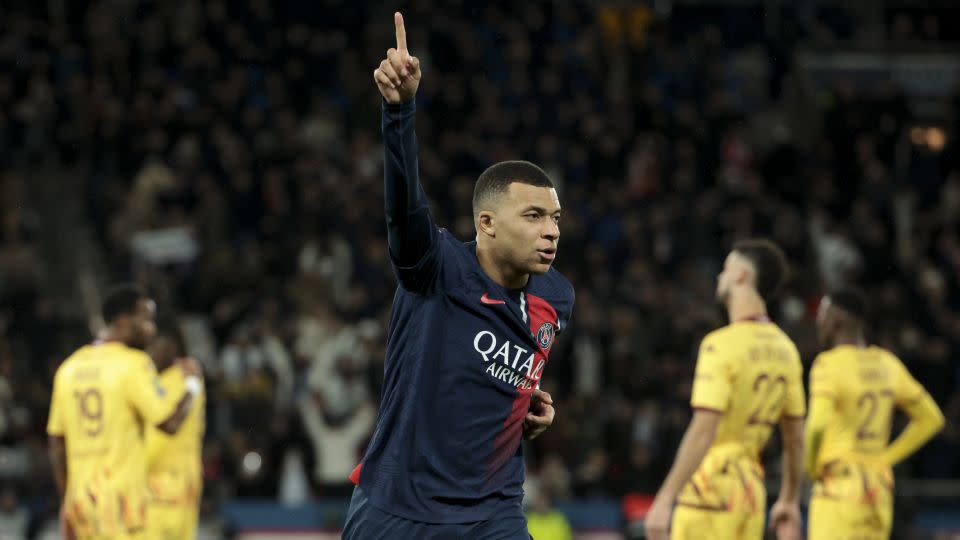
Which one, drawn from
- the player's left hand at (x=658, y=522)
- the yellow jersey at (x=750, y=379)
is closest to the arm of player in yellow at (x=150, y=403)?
the yellow jersey at (x=750, y=379)

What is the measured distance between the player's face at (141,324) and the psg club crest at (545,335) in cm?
381

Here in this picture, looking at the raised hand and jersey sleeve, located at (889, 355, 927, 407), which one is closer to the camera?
the raised hand

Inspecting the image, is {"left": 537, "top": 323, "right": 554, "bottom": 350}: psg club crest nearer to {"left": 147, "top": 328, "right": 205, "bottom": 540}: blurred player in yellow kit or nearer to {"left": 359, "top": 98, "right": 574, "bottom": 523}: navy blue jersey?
{"left": 359, "top": 98, "right": 574, "bottom": 523}: navy blue jersey

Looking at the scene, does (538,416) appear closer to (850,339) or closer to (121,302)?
(850,339)

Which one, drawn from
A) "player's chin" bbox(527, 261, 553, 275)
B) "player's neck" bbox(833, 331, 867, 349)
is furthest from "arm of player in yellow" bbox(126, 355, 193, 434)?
"player's neck" bbox(833, 331, 867, 349)

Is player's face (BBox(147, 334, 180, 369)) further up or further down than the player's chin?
further down

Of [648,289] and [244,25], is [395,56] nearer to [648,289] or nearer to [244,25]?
[648,289]

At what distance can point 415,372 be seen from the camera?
202 inches

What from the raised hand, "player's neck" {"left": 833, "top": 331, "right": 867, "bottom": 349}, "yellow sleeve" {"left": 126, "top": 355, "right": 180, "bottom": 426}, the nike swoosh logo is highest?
the raised hand

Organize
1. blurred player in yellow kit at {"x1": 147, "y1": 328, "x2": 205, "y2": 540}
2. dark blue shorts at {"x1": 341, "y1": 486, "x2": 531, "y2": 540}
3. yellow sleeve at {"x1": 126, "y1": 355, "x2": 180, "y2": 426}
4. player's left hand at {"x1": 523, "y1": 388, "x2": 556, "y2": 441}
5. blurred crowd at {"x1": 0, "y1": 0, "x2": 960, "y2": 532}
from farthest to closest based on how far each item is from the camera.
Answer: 1. blurred crowd at {"x1": 0, "y1": 0, "x2": 960, "y2": 532}
2. blurred player in yellow kit at {"x1": 147, "y1": 328, "x2": 205, "y2": 540}
3. yellow sleeve at {"x1": 126, "y1": 355, "x2": 180, "y2": 426}
4. player's left hand at {"x1": 523, "y1": 388, "x2": 556, "y2": 441}
5. dark blue shorts at {"x1": 341, "y1": 486, "x2": 531, "y2": 540}

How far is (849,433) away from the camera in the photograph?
27.6ft

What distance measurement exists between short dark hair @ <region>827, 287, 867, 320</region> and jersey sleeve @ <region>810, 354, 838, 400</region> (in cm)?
35

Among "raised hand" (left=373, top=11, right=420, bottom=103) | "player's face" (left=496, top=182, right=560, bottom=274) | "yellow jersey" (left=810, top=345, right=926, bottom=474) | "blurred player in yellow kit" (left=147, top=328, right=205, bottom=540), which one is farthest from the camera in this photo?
"blurred player in yellow kit" (left=147, top=328, right=205, bottom=540)

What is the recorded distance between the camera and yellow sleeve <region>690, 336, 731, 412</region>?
23.4 ft
